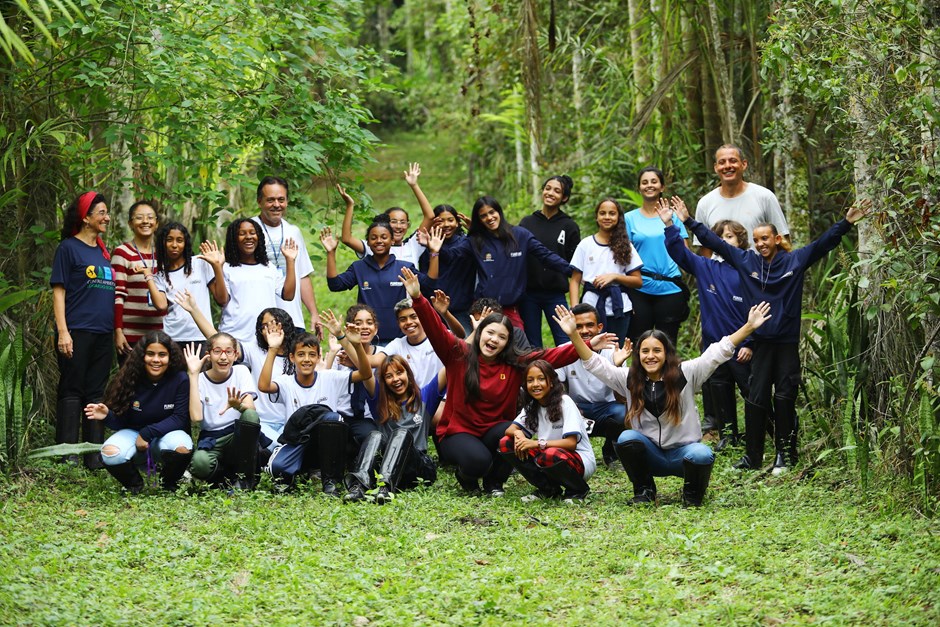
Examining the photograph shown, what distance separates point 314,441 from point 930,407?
12.0ft

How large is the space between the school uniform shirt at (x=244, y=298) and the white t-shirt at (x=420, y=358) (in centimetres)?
92

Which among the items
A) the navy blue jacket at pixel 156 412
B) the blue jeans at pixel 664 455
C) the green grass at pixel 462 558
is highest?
the navy blue jacket at pixel 156 412

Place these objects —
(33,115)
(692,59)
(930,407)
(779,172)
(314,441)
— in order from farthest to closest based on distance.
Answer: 1. (692,59)
2. (779,172)
3. (33,115)
4. (314,441)
5. (930,407)

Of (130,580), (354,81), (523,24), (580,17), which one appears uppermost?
(580,17)

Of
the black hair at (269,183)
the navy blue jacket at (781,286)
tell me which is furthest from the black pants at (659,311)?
the black hair at (269,183)

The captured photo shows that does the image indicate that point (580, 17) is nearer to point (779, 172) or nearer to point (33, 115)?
point (779, 172)

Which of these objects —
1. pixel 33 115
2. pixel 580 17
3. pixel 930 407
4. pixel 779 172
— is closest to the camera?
pixel 930 407

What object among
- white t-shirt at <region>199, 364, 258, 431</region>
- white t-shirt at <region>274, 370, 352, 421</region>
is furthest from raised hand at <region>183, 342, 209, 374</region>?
white t-shirt at <region>274, 370, 352, 421</region>

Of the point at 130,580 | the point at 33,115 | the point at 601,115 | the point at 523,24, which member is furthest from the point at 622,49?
the point at 130,580

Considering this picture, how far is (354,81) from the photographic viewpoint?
9.28 m

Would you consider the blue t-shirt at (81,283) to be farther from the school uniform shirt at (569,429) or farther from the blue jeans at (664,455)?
the blue jeans at (664,455)

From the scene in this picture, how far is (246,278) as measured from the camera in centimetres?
758

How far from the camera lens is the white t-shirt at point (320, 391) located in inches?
281

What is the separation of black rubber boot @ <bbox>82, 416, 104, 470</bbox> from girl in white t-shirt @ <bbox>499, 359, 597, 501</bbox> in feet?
8.75
